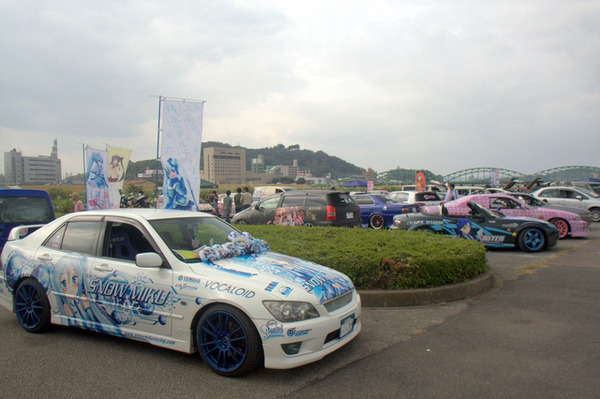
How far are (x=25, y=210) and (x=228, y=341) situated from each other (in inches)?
280

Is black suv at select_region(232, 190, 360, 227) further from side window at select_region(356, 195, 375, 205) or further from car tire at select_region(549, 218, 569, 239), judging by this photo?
car tire at select_region(549, 218, 569, 239)

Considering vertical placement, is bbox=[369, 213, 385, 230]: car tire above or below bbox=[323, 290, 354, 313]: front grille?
below

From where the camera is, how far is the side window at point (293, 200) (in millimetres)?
12648

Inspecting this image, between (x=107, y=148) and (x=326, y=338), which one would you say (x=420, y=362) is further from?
(x=107, y=148)

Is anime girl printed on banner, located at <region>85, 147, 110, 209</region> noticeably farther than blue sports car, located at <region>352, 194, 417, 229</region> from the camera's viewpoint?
No

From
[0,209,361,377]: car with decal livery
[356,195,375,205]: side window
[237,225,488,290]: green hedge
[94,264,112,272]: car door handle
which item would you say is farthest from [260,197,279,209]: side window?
[94,264,112,272]: car door handle

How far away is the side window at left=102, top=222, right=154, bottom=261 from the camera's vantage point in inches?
176

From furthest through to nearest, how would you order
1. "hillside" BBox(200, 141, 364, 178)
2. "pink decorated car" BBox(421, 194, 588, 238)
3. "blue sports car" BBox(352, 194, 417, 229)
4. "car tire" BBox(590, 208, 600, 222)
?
"hillside" BBox(200, 141, 364, 178)
"car tire" BBox(590, 208, 600, 222)
"blue sports car" BBox(352, 194, 417, 229)
"pink decorated car" BBox(421, 194, 588, 238)

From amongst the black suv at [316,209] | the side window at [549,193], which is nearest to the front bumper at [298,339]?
the black suv at [316,209]

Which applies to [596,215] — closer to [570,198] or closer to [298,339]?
[570,198]

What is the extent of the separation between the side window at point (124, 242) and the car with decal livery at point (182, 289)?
0.04 ft

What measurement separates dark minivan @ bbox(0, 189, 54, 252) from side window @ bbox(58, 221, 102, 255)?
4139 millimetres

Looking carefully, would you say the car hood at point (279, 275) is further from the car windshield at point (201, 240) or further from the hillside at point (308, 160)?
the hillside at point (308, 160)

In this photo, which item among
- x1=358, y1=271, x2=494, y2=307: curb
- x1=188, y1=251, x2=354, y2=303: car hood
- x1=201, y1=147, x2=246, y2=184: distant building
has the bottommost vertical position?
x1=358, y1=271, x2=494, y2=307: curb
